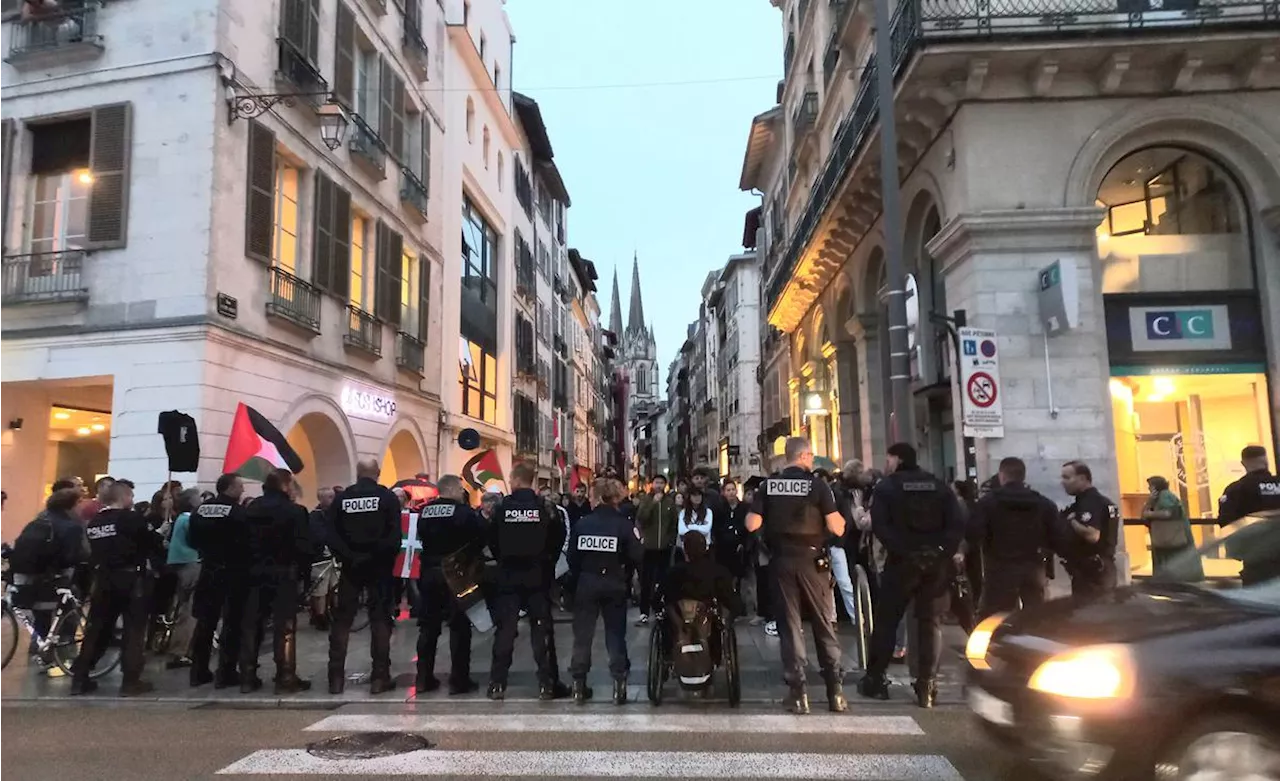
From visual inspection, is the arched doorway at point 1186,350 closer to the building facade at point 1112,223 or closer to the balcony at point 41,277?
the building facade at point 1112,223

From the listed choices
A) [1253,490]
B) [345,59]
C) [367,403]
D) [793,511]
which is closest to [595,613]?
[793,511]

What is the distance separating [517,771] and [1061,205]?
36.5 feet

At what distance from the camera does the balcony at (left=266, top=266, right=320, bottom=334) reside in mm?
14000

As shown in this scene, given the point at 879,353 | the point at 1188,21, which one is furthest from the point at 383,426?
the point at 1188,21

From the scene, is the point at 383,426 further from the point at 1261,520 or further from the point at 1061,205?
the point at 1261,520

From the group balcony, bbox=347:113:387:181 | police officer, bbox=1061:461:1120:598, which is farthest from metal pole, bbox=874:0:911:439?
balcony, bbox=347:113:387:181

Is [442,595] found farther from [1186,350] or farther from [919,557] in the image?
[1186,350]

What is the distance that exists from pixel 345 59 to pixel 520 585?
12947 mm

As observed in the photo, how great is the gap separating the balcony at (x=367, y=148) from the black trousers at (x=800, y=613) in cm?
1336

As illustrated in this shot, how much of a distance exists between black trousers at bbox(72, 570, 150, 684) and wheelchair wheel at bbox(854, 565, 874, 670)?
21.7 ft

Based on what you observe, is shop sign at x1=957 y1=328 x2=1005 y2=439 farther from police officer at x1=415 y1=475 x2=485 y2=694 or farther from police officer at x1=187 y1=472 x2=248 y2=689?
police officer at x1=187 y1=472 x2=248 y2=689

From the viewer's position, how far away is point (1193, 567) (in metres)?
4.98

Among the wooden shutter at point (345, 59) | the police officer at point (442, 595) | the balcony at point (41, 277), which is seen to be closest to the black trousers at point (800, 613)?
the police officer at point (442, 595)

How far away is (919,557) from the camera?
6.92 metres
